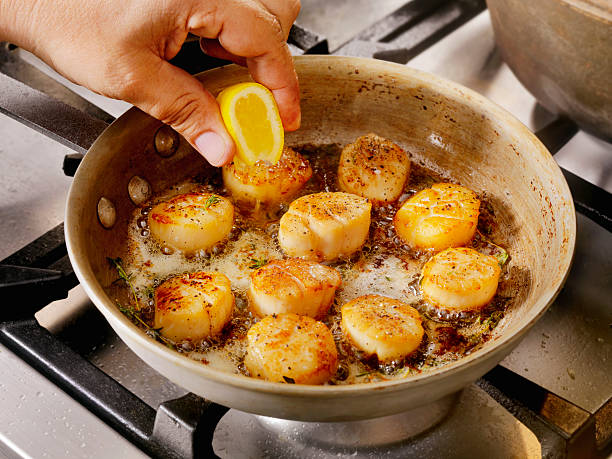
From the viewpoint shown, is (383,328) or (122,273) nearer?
(383,328)

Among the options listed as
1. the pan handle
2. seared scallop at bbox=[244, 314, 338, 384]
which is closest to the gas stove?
the pan handle

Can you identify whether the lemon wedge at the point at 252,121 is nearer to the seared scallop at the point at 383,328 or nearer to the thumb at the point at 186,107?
the thumb at the point at 186,107

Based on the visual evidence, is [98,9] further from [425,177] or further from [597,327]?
[597,327]

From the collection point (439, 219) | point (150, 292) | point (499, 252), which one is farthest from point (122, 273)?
point (499, 252)

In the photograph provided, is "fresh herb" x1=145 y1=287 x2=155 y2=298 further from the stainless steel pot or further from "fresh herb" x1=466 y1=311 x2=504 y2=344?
the stainless steel pot

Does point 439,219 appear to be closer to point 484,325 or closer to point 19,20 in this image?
point 484,325

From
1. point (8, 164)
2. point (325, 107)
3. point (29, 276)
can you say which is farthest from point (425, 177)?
point (8, 164)

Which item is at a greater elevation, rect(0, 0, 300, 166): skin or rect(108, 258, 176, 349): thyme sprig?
rect(0, 0, 300, 166): skin
